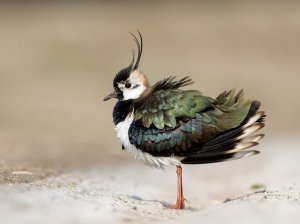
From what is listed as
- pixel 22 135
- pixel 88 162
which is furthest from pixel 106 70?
pixel 88 162

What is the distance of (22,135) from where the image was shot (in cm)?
1661

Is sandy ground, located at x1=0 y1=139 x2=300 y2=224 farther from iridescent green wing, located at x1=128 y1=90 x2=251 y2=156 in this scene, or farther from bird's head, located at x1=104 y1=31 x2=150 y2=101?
bird's head, located at x1=104 y1=31 x2=150 y2=101

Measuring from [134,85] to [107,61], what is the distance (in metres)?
18.4

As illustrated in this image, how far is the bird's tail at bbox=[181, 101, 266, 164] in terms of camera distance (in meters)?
8.52

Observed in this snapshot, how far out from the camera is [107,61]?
1085 inches

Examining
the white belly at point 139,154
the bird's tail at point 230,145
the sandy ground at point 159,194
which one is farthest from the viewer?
the white belly at point 139,154

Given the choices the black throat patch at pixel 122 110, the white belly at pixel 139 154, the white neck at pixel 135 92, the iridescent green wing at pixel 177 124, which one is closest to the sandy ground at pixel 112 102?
the white belly at pixel 139 154

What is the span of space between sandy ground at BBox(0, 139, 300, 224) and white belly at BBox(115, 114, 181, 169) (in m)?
0.52

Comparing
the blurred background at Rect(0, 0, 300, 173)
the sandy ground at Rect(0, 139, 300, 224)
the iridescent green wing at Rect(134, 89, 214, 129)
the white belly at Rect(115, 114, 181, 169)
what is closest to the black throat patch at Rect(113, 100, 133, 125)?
the white belly at Rect(115, 114, 181, 169)

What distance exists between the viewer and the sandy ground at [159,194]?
24.2 ft

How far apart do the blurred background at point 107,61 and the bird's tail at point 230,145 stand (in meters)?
4.24

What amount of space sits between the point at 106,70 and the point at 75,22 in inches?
350

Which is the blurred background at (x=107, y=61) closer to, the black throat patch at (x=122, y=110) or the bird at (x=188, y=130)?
the black throat patch at (x=122, y=110)

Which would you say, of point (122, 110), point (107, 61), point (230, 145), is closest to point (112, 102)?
point (107, 61)
